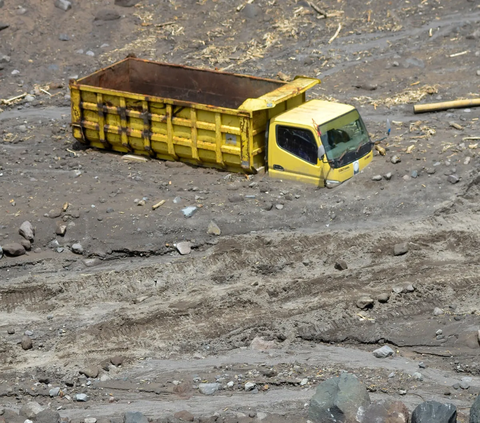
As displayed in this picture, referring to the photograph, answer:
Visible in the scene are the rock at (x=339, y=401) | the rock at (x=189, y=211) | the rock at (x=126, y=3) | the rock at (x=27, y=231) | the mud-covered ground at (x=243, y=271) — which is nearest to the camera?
the rock at (x=339, y=401)

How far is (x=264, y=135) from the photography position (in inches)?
613

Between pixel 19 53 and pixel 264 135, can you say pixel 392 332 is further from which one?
pixel 19 53

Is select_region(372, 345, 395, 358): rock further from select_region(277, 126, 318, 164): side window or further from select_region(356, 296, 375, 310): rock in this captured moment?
select_region(277, 126, 318, 164): side window

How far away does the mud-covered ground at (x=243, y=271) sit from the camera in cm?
1061

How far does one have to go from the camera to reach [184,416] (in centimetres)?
974

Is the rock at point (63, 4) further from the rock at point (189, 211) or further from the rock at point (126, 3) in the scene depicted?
the rock at point (189, 211)

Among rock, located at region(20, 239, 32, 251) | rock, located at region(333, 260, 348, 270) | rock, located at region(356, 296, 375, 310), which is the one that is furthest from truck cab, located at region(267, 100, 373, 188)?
rock, located at region(20, 239, 32, 251)

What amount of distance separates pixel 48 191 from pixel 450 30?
12.0m

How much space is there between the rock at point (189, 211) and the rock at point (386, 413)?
5.79m

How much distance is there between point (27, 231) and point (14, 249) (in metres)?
0.48

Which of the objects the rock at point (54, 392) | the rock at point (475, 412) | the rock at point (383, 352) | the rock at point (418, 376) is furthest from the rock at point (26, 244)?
the rock at point (475, 412)

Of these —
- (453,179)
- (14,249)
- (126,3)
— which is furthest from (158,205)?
(126,3)

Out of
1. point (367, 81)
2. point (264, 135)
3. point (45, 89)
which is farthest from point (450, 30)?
point (45, 89)

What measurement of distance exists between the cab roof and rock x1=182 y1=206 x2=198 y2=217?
223 cm
